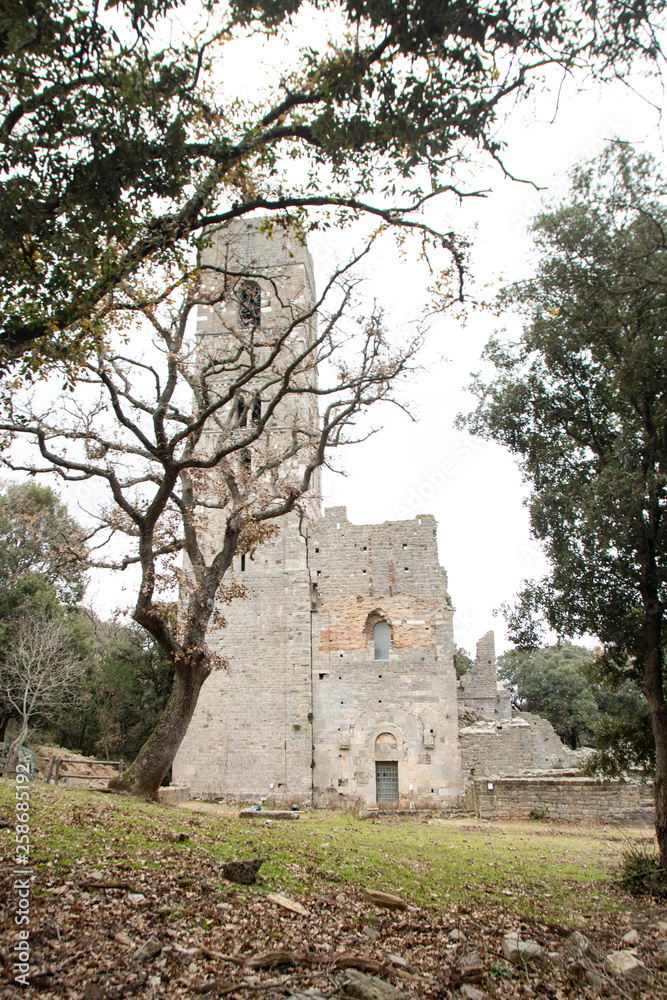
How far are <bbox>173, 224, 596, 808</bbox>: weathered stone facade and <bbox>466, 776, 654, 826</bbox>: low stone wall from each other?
3.55m

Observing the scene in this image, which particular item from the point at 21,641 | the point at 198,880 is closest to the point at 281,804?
the point at 21,641

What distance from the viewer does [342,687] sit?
21922 mm

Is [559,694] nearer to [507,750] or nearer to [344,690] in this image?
[507,750]

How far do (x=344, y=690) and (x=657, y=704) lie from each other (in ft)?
46.3

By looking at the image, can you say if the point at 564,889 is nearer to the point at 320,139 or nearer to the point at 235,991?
the point at 235,991

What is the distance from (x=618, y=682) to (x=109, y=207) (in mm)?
9074

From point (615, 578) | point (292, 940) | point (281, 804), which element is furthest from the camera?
point (281, 804)

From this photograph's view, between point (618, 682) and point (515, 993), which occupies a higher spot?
point (618, 682)

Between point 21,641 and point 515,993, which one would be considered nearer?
point 515,993

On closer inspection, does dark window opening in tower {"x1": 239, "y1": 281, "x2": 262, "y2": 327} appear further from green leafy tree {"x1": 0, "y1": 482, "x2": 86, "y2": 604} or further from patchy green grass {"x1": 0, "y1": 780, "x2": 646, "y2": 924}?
green leafy tree {"x1": 0, "y1": 482, "x2": 86, "y2": 604}

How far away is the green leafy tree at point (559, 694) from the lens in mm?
39781

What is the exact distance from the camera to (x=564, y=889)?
820 cm

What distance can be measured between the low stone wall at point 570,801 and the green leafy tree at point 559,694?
21.1 m

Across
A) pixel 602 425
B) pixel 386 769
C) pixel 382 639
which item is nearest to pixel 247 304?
pixel 602 425
